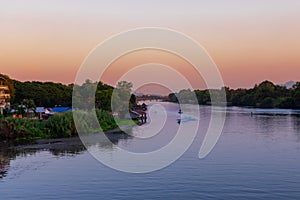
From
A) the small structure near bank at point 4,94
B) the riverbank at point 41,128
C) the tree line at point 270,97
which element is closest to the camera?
the riverbank at point 41,128

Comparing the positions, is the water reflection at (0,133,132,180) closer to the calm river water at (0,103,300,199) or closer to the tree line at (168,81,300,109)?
the calm river water at (0,103,300,199)

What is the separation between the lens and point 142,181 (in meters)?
26.5

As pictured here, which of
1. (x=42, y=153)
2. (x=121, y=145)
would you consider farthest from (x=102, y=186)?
(x=121, y=145)

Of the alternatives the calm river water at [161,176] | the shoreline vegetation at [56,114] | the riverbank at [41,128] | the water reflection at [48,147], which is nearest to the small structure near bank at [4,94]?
the shoreline vegetation at [56,114]

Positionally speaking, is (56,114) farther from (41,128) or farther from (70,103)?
(70,103)

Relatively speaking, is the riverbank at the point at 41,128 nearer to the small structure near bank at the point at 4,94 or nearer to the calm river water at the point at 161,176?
the calm river water at the point at 161,176

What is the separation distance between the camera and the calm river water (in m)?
23.2

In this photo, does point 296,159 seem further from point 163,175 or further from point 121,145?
point 121,145

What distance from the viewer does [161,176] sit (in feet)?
92.1

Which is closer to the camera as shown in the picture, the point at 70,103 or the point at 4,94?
the point at 4,94

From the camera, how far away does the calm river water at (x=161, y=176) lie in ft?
76.2

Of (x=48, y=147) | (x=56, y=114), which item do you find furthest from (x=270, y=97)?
(x=48, y=147)

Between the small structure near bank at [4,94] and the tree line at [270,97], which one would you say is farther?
the tree line at [270,97]

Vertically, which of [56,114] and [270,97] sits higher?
[270,97]
